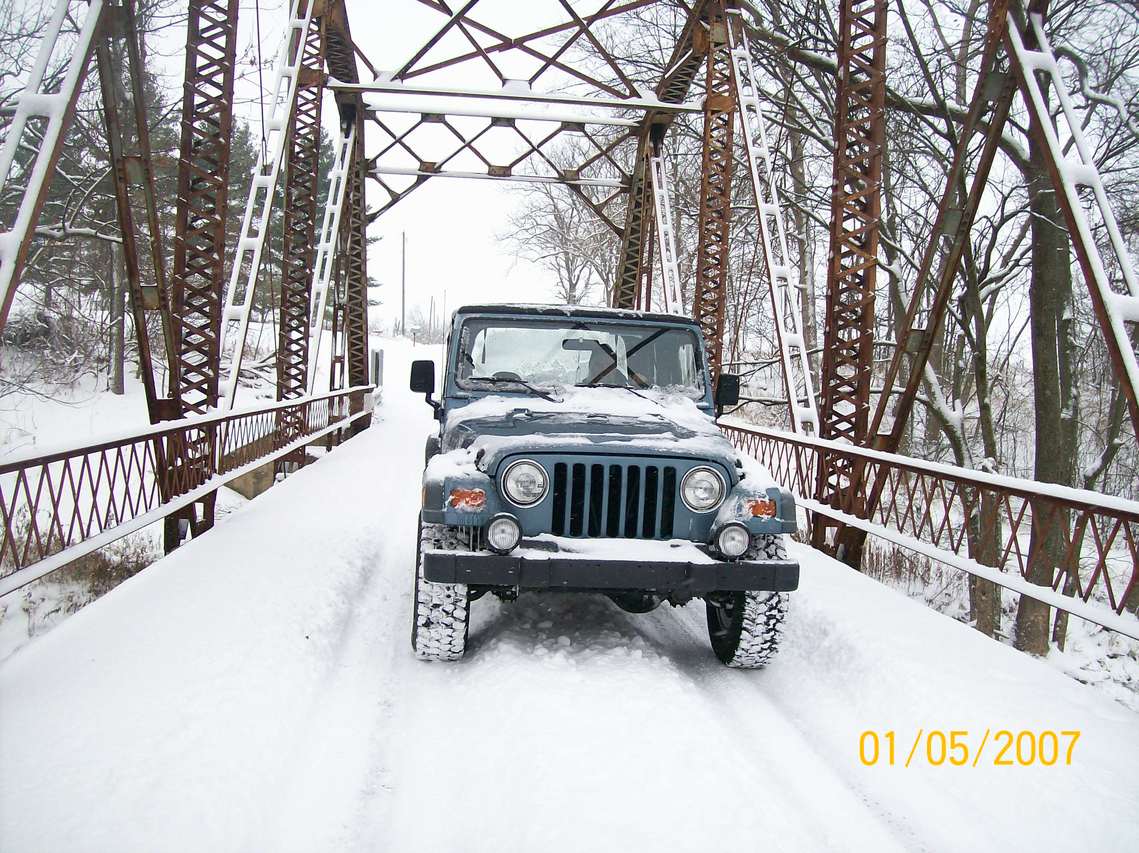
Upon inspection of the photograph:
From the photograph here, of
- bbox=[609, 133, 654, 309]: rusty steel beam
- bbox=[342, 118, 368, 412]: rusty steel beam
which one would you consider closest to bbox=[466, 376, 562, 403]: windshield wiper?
bbox=[609, 133, 654, 309]: rusty steel beam

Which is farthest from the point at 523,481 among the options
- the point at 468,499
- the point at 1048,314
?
the point at 1048,314

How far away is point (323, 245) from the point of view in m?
13.3

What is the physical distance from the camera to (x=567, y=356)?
5.14 m

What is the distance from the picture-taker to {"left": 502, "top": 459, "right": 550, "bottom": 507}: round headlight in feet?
12.5

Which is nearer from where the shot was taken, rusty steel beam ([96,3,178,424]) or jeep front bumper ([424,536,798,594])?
jeep front bumper ([424,536,798,594])

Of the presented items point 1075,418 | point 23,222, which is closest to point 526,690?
point 23,222

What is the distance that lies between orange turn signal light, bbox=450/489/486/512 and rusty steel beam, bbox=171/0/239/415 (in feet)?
12.4

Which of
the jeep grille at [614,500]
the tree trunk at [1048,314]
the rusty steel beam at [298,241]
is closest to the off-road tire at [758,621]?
the jeep grille at [614,500]

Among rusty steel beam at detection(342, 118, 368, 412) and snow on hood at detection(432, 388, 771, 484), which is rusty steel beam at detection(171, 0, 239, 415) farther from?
rusty steel beam at detection(342, 118, 368, 412)

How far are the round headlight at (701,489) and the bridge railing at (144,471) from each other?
10.2 feet

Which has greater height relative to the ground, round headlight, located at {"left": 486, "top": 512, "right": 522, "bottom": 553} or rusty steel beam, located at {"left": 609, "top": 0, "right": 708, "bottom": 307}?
rusty steel beam, located at {"left": 609, "top": 0, "right": 708, "bottom": 307}

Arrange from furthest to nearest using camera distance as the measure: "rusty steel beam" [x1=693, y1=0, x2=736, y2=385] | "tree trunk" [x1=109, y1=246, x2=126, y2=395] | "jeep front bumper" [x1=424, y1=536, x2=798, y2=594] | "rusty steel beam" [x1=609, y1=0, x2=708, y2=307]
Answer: "tree trunk" [x1=109, y1=246, x2=126, y2=395], "rusty steel beam" [x1=609, y1=0, x2=708, y2=307], "rusty steel beam" [x1=693, y1=0, x2=736, y2=385], "jeep front bumper" [x1=424, y1=536, x2=798, y2=594]

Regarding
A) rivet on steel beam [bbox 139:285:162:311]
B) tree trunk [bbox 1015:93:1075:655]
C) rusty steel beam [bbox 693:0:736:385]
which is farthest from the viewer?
rusty steel beam [bbox 693:0:736:385]

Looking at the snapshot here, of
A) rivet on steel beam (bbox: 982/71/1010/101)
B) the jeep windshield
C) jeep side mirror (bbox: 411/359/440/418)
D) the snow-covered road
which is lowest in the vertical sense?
the snow-covered road
